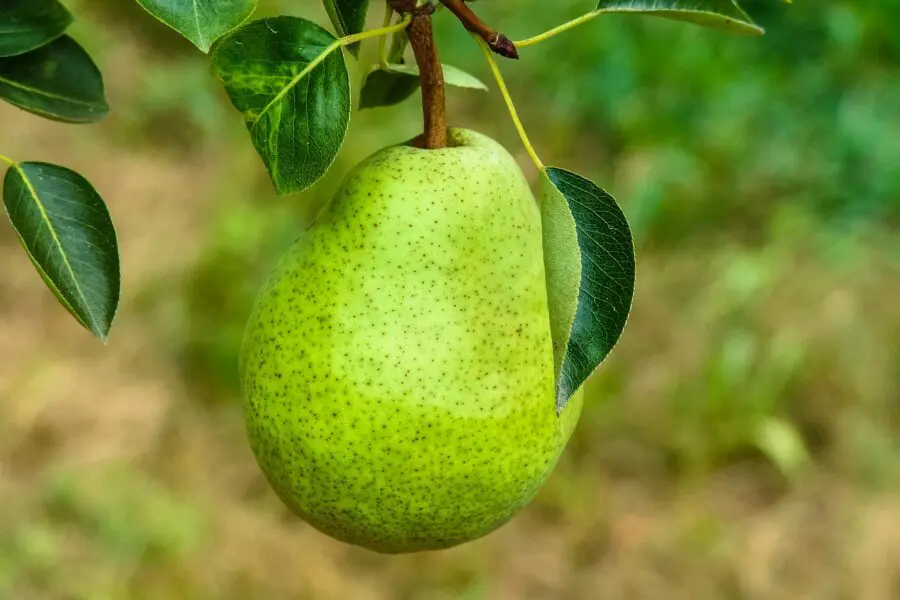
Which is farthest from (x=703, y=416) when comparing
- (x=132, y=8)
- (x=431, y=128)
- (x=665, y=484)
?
(x=132, y=8)

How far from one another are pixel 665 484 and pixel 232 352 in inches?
38.7

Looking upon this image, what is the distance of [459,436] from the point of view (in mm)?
601

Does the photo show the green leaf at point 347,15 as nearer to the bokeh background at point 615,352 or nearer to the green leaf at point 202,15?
the green leaf at point 202,15

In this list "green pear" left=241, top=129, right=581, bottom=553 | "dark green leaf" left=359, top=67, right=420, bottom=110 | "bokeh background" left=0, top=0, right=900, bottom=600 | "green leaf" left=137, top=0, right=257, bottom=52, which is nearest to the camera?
"green leaf" left=137, top=0, right=257, bottom=52

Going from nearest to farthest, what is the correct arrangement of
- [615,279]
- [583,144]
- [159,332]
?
1. [615,279]
2. [159,332]
3. [583,144]

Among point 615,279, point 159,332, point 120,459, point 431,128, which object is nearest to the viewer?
point 615,279

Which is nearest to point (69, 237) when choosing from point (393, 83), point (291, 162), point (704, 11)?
point (291, 162)

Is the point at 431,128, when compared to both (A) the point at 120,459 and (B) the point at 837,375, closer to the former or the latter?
(A) the point at 120,459

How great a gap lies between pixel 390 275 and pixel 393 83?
0.53 ft

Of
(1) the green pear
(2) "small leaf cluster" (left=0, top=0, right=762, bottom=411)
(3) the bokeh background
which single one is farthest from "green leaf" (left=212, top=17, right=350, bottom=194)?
(3) the bokeh background

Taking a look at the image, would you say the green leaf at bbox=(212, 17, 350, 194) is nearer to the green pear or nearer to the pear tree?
the pear tree

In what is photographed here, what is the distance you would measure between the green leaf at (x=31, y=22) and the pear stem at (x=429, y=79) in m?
0.21

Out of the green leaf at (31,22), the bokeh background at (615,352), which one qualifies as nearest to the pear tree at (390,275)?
the green leaf at (31,22)

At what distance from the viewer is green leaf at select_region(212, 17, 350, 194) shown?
0.54 meters
